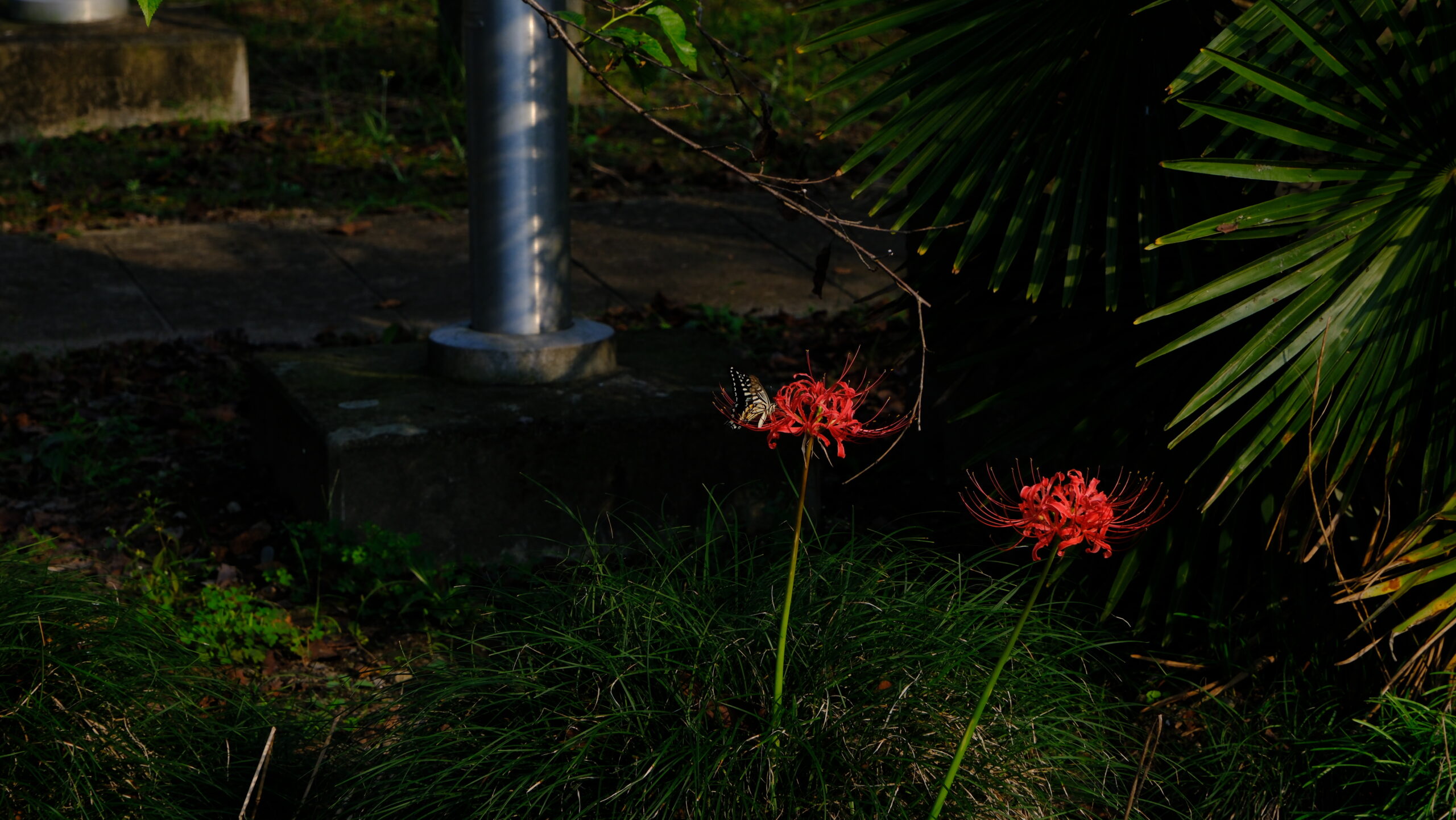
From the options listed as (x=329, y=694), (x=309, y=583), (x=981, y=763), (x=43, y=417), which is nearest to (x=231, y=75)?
(x=43, y=417)

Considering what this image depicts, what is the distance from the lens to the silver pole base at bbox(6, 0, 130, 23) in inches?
369

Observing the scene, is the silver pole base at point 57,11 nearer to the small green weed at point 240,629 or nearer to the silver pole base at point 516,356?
the silver pole base at point 516,356

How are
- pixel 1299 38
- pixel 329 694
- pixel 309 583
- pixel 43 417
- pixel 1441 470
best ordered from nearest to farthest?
pixel 1299 38, pixel 1441 470, pixel 329 694, pixel 309 583, pixel 43 417

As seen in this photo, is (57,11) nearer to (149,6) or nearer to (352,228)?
(352,228)

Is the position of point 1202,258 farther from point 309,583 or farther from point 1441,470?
point 309,583

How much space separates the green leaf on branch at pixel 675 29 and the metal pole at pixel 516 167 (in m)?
1.85

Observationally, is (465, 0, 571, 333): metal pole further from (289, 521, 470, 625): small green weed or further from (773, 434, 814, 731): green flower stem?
(773, 434, 814, 731): green flower stem

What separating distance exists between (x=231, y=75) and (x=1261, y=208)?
325 inches

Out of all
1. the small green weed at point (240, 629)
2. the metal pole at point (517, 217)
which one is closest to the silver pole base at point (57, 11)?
the metal pole at point (517, 217)

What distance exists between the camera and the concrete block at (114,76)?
8.89 m

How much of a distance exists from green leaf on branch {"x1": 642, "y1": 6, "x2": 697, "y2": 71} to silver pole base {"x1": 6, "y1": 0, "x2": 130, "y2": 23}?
8.57 metres

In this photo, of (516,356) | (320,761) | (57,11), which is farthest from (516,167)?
(57,11)

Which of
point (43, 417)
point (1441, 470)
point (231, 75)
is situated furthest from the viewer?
point (231, 75)

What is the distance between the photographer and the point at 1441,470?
2725 mm
